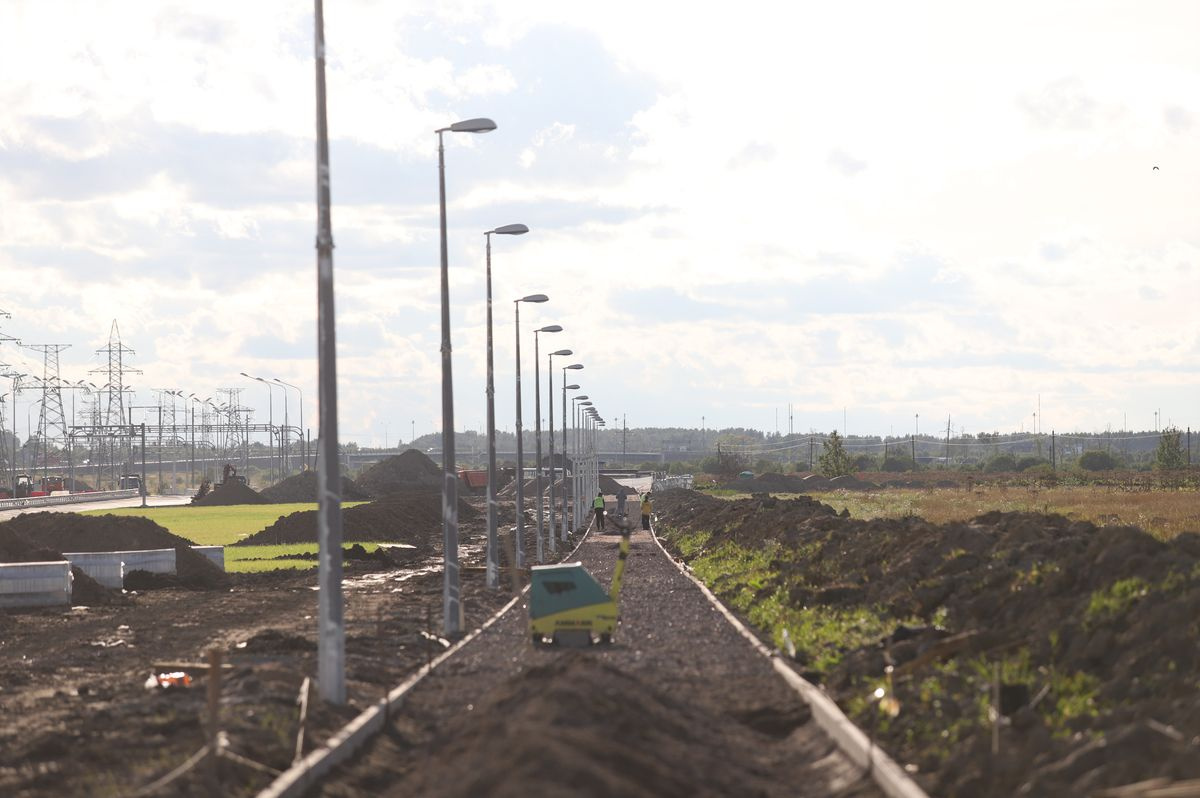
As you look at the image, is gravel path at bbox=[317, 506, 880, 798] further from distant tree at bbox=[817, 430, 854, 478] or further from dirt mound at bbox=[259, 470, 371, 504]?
distant tree at bbox=[817, 430, 854, 478]

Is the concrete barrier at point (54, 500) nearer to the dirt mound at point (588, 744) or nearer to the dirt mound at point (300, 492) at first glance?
the dirt mound at point (300, 492)

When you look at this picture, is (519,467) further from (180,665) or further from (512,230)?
(180,665)

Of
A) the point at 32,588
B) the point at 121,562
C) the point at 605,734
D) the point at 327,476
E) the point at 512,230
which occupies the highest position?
the point at 512,230

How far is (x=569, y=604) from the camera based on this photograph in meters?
24.5

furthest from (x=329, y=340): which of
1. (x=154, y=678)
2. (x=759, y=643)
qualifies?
(x=759, y=643)

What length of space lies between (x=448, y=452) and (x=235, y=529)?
50.9m

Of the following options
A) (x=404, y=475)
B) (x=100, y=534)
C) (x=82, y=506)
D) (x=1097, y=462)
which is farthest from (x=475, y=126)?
(x=1097, y=462)

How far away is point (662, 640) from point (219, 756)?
42.9ft

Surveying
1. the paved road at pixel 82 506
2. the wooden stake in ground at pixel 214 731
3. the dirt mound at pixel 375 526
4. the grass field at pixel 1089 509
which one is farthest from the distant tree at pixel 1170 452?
the wooden stake in ground at pixel 214 731

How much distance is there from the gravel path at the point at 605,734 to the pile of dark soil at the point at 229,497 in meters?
97.2

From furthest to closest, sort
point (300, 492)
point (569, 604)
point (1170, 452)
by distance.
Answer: point (1170, 452)
point (300, 492)
point (569, 604)

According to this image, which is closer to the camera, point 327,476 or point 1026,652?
point 1026,652

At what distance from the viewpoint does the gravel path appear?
38.4 feet

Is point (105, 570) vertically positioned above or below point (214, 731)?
below
